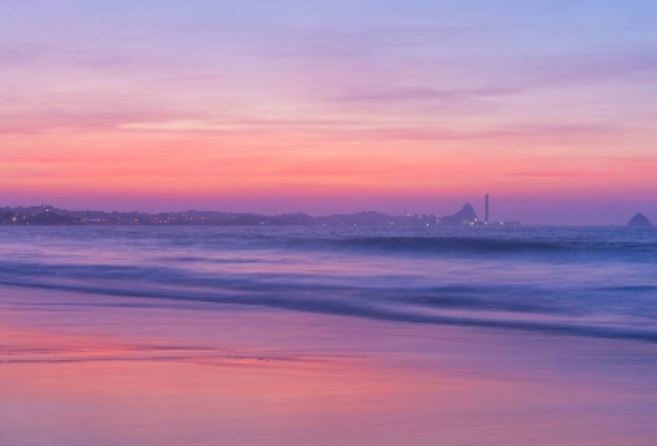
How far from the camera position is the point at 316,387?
739 cm

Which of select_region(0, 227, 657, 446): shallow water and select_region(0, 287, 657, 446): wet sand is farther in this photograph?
select_region(0, 227, 657, 446): shallow water

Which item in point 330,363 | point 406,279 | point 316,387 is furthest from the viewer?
point 406,279

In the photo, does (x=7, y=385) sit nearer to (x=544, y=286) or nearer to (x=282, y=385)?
(x=282, y=385)

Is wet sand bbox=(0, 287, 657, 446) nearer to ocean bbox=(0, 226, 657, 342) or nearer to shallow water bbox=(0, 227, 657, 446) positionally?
shallow water bbox=(0, 227, 657, 446)

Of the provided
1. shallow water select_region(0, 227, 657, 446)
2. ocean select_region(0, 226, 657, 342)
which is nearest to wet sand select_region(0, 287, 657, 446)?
shallow water select_region(0, 227, 657, 446)

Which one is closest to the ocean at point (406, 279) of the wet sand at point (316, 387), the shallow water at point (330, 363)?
the shallow water at point (330, 363)

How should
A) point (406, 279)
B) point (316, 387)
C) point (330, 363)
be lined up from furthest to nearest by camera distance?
point (406, 279), point (330, 363), point (316, 387)

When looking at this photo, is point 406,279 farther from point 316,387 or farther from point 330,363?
point 316,387

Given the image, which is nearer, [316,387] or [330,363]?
[316,387]

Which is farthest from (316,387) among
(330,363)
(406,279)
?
(406,279)

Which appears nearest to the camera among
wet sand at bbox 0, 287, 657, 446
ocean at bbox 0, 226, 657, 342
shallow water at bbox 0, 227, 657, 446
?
wet sand at bbox 0, 287, 657, 446

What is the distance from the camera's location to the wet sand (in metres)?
5.86

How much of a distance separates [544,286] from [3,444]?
17.0 meters

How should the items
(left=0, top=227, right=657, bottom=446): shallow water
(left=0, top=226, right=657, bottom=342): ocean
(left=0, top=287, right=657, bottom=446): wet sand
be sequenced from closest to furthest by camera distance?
(left=0, top=287, right=657, bottom=446): wet sand, (left=0, top=227, right=657, bottom=446): shallow water, (left=0, top=226, right=657, bottom=342): ocean
